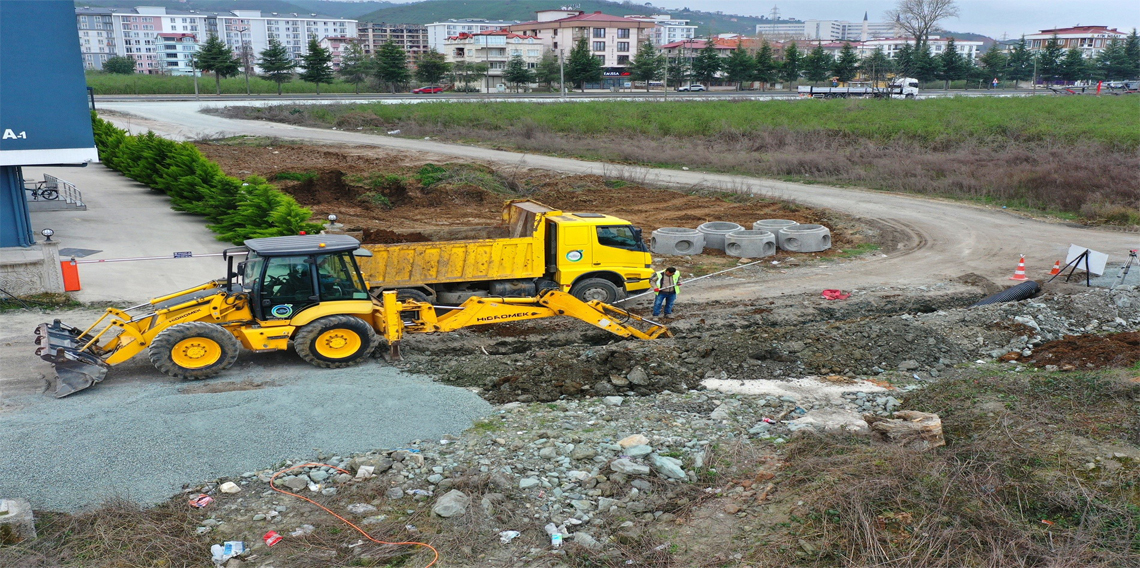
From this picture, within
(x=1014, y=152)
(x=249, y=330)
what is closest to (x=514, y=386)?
(x=249, y=330)

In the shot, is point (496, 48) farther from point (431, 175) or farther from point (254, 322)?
point (254, 322)

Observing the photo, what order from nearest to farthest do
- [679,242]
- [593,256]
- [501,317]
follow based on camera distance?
A: [501,317], [593,256], [679,242]

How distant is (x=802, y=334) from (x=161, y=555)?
9863mm

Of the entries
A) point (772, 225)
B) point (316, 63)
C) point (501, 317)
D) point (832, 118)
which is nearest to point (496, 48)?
point (316, 63)

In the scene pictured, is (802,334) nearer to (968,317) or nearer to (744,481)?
(968,317)

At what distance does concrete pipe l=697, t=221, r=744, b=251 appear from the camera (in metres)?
22.0

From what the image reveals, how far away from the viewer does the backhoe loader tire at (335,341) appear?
469 inches

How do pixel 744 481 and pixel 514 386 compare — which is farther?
pixel 514 386

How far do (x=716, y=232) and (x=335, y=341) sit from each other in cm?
1252

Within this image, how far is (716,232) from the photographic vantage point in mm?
22125

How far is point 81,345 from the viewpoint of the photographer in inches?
450

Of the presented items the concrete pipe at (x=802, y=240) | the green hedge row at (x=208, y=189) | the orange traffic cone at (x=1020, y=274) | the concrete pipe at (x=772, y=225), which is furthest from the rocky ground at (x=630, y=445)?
the green hedge row at (x=208, y=189)

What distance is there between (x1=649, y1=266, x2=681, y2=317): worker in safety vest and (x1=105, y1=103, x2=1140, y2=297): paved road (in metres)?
2.26

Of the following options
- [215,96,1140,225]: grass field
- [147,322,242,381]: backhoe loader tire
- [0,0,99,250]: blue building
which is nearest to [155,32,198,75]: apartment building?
[215,96,1140,225]: grass field
